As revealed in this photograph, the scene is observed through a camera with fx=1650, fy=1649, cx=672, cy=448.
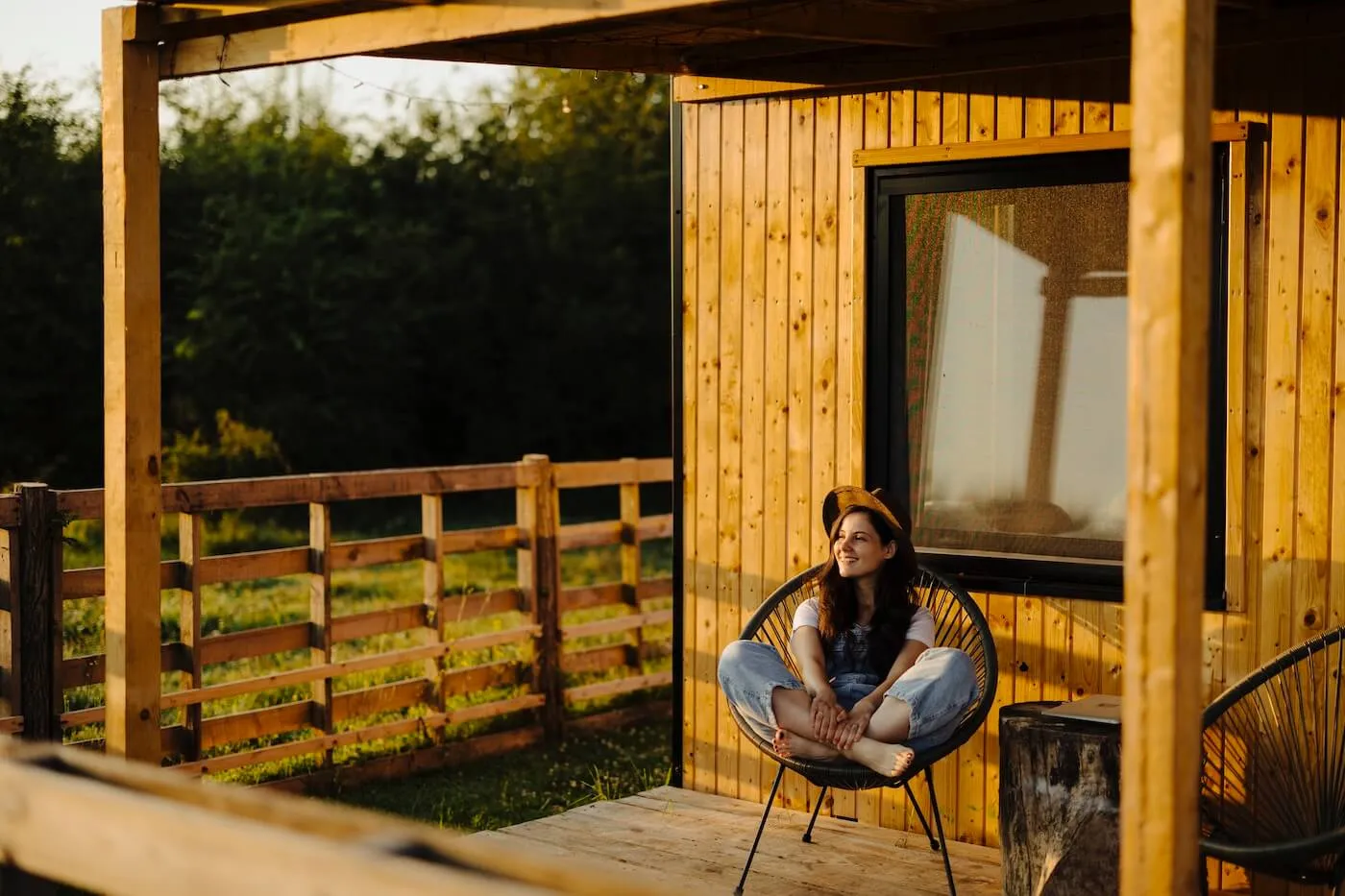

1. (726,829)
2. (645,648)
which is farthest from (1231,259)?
(645,648)

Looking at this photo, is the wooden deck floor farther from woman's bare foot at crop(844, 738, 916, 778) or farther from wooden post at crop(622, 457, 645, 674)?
wooden post at crop(622, 457, 645, 674)

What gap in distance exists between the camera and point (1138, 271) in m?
2.76

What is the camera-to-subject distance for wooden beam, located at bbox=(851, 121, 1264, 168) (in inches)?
183

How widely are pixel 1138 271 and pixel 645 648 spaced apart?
639 cm

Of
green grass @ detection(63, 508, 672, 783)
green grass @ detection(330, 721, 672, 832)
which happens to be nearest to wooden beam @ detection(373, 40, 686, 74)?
green grass @ detection(63, 508, 672, 783)

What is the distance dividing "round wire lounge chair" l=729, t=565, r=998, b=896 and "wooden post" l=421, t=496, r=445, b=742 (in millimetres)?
2011

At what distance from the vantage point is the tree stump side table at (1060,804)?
4.19 meters

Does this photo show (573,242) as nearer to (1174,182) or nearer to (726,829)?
(726,829)

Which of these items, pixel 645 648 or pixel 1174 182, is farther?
pixel 645 648

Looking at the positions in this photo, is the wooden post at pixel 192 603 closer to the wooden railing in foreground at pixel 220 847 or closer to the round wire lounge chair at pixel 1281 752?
the wooden railing in foreground at pixel 220 847

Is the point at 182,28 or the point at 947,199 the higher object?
the point at 182,28

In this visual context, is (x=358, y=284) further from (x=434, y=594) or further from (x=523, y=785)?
(x=523, y=785)

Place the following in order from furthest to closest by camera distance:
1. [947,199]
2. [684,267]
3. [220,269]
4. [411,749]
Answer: [220,269]
[411,749]
[684,267]
[947,199]

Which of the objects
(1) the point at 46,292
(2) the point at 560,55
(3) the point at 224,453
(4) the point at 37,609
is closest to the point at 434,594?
(4) the point at 37,609
